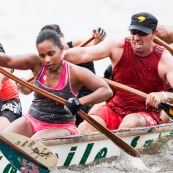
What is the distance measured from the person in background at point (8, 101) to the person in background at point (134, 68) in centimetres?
81

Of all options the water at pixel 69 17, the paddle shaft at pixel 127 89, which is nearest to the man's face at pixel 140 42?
the paddle shaft at pixel 127 89

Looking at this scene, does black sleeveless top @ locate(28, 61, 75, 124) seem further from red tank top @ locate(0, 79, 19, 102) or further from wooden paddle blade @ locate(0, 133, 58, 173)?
red tank top @ locate(0, 79, 19, 102)

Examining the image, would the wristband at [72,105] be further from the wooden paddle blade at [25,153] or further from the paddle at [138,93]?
the paddle at [138,93]

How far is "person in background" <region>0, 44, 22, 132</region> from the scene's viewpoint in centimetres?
766

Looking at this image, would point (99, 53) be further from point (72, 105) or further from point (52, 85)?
point (72, 105)

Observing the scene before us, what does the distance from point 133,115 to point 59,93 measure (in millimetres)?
1052

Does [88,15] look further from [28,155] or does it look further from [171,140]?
[28,155]

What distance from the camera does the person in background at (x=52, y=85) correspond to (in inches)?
256

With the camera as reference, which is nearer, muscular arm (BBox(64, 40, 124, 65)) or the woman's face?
the woman's face

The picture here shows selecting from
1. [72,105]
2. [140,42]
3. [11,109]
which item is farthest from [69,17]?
[72,105]

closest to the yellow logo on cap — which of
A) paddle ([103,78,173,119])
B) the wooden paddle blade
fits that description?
paddle ([103,78,173,119])

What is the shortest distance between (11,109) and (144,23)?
168 cm

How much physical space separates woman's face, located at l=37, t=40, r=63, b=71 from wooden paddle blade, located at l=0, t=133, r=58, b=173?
72cm

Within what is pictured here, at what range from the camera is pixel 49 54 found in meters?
6.48
